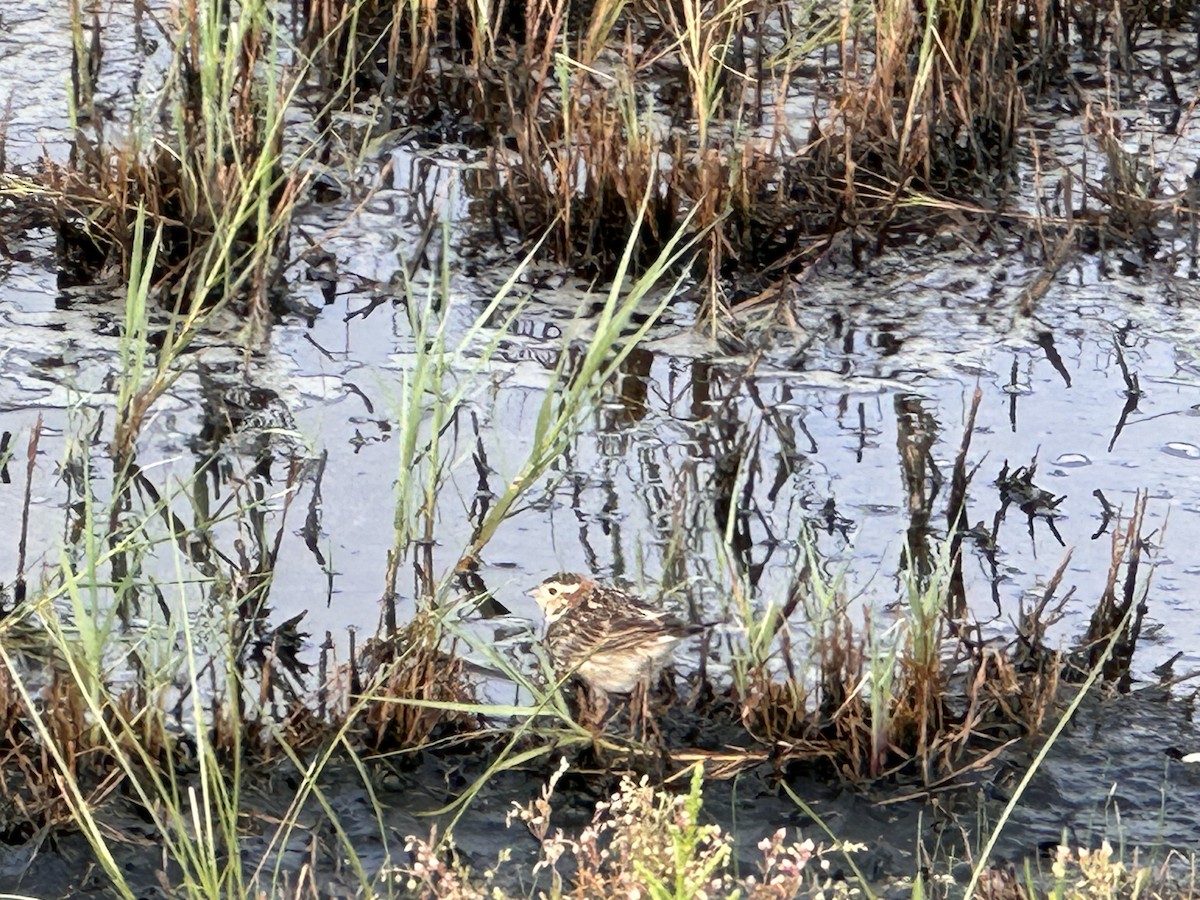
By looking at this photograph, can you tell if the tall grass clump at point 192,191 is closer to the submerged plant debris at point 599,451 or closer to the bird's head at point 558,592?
the submerged plant debris at point 599,451

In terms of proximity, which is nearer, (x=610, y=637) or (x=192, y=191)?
(x=610, y=637)

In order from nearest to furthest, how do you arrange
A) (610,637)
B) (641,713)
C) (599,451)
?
(610,637)
(641,713)
(599,451)

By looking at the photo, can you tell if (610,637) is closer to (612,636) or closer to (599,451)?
(612,636)

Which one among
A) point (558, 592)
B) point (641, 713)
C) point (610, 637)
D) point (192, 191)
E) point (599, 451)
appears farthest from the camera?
point (192, 191)

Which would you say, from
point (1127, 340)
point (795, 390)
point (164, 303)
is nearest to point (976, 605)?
point (795, 390)

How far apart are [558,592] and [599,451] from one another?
0.85 metres

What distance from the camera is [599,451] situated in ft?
14.9

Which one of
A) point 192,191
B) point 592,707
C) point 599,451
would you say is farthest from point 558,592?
point 192,191

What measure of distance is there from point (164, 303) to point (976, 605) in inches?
91.9

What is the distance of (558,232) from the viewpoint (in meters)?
5.36

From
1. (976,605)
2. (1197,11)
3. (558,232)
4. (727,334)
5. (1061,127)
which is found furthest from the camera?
(1197,11)

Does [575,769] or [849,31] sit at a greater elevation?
[849,31]

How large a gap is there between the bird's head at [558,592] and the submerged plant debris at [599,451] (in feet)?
0.40

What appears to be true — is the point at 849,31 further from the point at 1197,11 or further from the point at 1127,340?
the point at 1127,340
